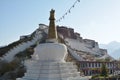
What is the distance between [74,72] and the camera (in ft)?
55.7

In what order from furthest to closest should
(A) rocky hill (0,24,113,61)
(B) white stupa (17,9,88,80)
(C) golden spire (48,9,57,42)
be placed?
(A) rocky hill (0,24,113,61)
(C) golden spire (48,9,57,42)
(B) white stupa (17,9,88,80)

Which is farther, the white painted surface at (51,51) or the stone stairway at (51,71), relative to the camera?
the white painted surface at (51,51)

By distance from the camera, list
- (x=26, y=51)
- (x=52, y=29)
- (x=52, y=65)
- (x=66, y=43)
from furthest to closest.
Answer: (x=66, y=43), (x=26, y=51), (x=52, y=29), (x=52, y=65)

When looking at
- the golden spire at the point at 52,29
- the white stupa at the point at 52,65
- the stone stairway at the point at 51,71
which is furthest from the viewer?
the golden spire at the point at 52,29

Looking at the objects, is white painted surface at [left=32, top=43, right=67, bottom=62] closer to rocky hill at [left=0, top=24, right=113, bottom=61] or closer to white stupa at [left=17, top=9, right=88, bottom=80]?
white stupa at [left=17, top=9, right=88, bottom=80]

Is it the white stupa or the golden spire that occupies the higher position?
the golden spire

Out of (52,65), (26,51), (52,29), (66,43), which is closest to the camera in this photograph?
(52,65)

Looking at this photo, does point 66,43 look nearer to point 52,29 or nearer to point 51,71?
point 52,29

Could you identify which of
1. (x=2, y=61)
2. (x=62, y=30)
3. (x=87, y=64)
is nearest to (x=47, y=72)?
(x=2, y=61)

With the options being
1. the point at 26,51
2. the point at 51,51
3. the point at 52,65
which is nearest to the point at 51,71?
the point at 52,65

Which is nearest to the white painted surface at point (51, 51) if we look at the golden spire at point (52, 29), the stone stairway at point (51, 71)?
the stone stairway at point (51, 71)

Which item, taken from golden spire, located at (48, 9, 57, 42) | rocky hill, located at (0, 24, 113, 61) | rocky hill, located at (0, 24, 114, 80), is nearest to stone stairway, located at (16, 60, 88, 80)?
golden spire, located at (48, 9, 57, 42)

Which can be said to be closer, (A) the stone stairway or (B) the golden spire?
(A) the stone stairway

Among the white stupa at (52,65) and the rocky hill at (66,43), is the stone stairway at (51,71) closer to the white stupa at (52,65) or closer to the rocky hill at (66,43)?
the white stupa at (52,65)
